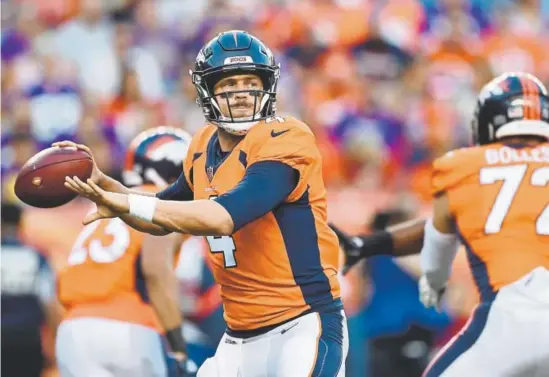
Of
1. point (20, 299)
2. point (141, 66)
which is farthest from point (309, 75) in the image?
Result: point (20, 299)

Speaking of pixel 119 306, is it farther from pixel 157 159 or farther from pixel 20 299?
pixel 20 299

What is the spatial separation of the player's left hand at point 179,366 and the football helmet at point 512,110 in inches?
69.7

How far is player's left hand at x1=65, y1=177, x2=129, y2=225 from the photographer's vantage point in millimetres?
3634

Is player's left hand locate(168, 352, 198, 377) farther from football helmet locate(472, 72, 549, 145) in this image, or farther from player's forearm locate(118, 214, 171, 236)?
football helmet locate(472, 72, 549, 145)

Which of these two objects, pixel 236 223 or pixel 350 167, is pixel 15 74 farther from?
pixel 236 223

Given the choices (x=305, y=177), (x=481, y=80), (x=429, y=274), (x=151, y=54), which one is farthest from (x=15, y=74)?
(x=305, y=177)

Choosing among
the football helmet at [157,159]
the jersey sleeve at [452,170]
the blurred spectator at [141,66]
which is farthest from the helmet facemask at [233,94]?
the blurred spectator at [141,66]

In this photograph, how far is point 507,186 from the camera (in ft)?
15.5

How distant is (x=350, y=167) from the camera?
10.6 meters

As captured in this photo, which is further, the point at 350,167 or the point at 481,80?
the point at 481,80

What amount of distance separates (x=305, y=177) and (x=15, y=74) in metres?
7.44

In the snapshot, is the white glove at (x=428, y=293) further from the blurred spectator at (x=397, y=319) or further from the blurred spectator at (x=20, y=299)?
the blurred spectator at (x=20, y=299)

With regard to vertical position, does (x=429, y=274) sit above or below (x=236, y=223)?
below

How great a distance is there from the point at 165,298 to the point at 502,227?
1.73 metres
